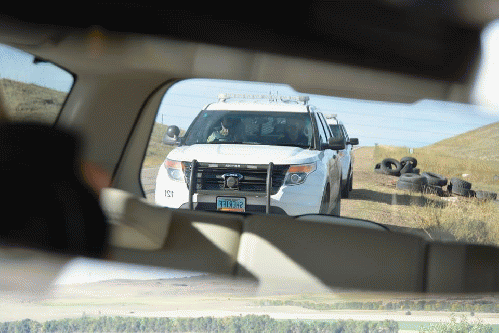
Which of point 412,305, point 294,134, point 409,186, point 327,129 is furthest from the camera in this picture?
point 294,134

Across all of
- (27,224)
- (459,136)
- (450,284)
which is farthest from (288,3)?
(27,224)

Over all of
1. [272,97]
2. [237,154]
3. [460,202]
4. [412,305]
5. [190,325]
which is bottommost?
[190,325]

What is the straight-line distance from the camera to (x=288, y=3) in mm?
3250

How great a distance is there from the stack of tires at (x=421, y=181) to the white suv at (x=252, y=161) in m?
0.28

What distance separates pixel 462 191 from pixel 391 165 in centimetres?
34

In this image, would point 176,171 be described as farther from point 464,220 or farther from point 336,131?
point 464,220

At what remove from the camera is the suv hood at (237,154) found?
10.8 ft

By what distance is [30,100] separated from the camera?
11.8ft

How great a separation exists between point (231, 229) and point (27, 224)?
3.44 ft

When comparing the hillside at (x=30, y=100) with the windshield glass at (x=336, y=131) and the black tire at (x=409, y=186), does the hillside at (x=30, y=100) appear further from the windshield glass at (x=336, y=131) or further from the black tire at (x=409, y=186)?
the black tire at (x=409, y=186)

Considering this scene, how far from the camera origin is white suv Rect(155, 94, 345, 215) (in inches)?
128

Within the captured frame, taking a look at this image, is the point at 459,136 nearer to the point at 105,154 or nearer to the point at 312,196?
the point at 312,196

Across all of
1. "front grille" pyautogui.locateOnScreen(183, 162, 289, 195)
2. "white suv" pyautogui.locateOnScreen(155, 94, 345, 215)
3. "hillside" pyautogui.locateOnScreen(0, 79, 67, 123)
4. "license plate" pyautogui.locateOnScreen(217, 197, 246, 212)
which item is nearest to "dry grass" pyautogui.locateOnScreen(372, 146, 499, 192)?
"white suv" pyautogui.locateOnScreen(155, 94, 345, 215)

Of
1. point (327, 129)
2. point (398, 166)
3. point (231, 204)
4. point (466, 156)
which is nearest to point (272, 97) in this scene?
point (327, 129)
